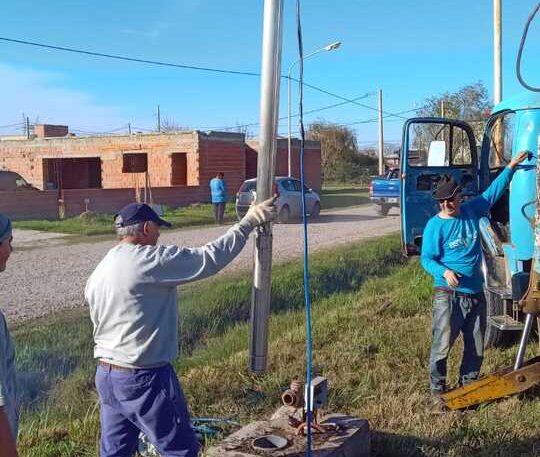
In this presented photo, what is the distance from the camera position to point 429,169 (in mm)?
8328

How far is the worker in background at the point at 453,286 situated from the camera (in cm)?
537

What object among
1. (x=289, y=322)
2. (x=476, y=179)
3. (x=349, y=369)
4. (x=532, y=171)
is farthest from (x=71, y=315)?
(x=532, y=171)

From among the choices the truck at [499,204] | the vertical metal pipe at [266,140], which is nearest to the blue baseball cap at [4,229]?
the vertical metal pipe at [266,140]

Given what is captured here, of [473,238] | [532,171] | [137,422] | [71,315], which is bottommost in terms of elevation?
[71,315]

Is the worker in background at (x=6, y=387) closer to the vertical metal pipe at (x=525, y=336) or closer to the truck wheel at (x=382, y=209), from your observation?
the vertical metal pipe at (x=525, y=336)

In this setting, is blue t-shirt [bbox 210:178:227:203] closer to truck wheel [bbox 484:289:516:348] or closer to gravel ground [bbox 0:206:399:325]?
gravel ground [bbox 0:206:399:325]

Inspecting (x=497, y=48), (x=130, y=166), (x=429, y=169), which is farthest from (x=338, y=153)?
(x=429, y=169)

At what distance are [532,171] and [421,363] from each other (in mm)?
1987

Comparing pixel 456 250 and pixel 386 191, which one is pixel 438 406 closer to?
pixel 456 250

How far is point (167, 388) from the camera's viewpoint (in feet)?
11.4

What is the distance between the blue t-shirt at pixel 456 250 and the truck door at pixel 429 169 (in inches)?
109

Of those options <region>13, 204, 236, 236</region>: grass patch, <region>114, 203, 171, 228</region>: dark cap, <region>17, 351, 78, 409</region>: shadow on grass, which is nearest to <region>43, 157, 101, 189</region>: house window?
<region>13, 204, 236, 236</region>: grass patch

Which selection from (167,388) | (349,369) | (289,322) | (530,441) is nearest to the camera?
(167,388)

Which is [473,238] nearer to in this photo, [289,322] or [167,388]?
[167,388]
